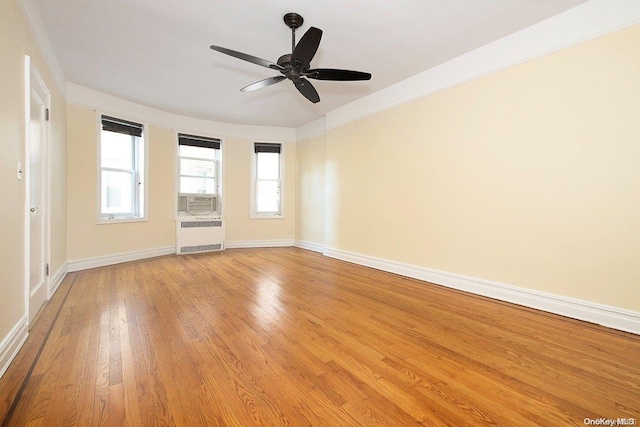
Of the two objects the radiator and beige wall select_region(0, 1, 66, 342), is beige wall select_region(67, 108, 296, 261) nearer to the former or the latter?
the radiator

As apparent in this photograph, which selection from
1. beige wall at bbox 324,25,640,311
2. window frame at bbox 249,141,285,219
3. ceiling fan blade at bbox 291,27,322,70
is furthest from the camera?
window frame at bbox 249,141,285,219

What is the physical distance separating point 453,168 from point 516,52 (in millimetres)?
1301

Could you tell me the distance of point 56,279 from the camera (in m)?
3.26

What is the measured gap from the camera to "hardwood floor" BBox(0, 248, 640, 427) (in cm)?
131

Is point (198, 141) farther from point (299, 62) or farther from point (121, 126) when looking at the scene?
point (299, 62)

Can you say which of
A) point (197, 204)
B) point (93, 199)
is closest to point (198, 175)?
point (197, 204)

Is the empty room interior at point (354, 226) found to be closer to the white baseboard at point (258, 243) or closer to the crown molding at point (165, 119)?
the crown molding at point (165, 119)

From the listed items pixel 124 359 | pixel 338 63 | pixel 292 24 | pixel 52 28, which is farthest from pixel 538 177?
pixel 52 28

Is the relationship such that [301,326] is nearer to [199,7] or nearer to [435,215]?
[435,215]

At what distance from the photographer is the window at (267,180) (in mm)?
6273

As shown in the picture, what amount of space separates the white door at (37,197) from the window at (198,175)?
8.52ft

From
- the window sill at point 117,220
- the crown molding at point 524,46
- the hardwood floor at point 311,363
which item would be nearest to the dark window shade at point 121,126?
the window sill at point 117,220

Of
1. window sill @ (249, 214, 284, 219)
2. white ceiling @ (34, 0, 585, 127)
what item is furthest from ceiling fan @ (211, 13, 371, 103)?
window sill @ (249, 214, 284, 219)

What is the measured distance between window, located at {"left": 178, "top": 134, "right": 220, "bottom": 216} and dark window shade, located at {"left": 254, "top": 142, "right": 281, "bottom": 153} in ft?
2.82
